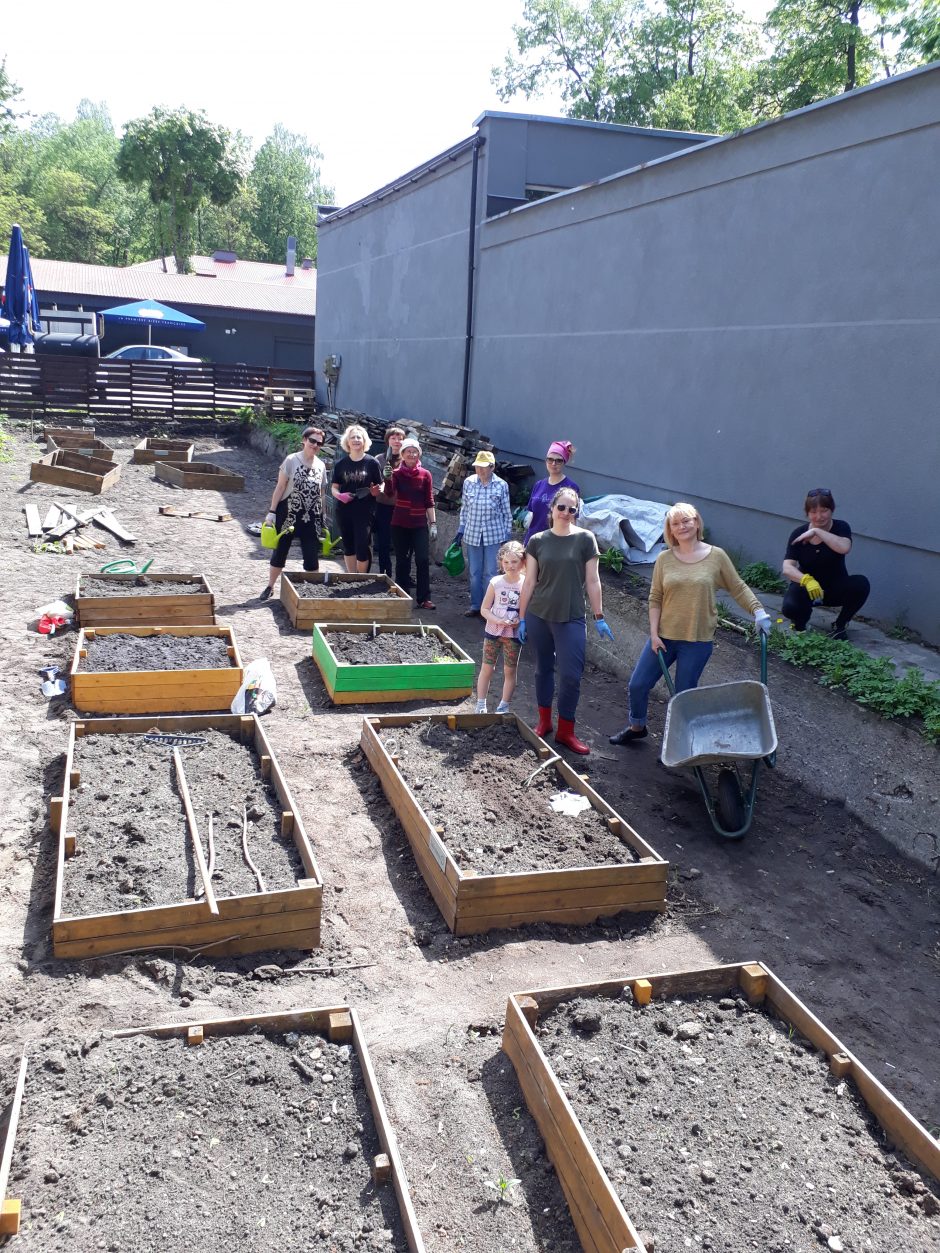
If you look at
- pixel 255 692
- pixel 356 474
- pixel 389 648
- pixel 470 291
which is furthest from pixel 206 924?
pixel 470 291

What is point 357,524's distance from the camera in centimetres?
1002

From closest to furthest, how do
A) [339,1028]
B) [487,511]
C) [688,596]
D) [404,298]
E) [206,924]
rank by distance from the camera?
1. [339,1028]
2. [206,924]
3. [688,596]
4. [487,511]
5. [404,298]

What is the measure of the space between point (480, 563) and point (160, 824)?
16.0 feet

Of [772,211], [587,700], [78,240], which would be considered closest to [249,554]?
[587,700]

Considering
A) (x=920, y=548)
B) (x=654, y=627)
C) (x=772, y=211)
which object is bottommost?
(x=654, y=627)

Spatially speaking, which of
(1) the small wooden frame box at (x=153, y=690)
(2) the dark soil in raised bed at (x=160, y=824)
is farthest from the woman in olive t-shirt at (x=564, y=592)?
(1) the small wooden frame box at (x=153, y=690)

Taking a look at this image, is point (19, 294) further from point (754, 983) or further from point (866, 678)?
point (754, 983)

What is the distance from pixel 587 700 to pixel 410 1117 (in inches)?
195

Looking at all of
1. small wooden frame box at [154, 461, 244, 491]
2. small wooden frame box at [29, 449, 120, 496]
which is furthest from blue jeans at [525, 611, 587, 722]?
small wooden frame box at [154, 461, 244, 491]

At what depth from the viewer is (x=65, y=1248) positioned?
277cm

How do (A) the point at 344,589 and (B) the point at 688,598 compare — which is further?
(A) the point at 344,589

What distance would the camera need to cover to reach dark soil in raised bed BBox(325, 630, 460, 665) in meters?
8.00

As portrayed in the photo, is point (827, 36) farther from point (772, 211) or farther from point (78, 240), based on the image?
point (78, 240)

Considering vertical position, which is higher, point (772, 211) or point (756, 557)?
point (772, 211)
